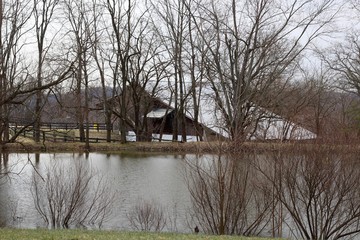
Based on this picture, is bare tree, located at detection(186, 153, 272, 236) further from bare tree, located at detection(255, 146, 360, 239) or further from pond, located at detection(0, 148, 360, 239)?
bare tree, located at detection(255, 146, 360, 239)

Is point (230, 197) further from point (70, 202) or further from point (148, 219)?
point (70, 202)

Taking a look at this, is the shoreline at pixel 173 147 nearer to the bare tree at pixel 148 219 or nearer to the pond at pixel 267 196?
the pond at pixel 267 196

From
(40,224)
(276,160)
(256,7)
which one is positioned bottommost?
(40,224)

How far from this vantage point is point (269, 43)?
26.6 metres

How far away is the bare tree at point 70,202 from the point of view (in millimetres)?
13477

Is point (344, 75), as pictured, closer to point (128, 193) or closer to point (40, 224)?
point (128, 193)

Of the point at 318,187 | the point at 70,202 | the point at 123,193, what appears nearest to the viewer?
the point at 318,187

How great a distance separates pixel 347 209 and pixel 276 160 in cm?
223

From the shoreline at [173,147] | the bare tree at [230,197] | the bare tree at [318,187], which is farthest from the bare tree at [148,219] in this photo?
the bare tree at [318,187]

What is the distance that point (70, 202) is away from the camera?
1353 cm

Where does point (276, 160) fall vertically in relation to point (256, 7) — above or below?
below

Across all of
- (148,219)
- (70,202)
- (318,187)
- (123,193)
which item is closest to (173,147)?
(123,193)

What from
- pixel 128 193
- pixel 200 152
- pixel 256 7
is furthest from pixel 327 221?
pixel 256 7

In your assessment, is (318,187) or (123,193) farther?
(123,193)
